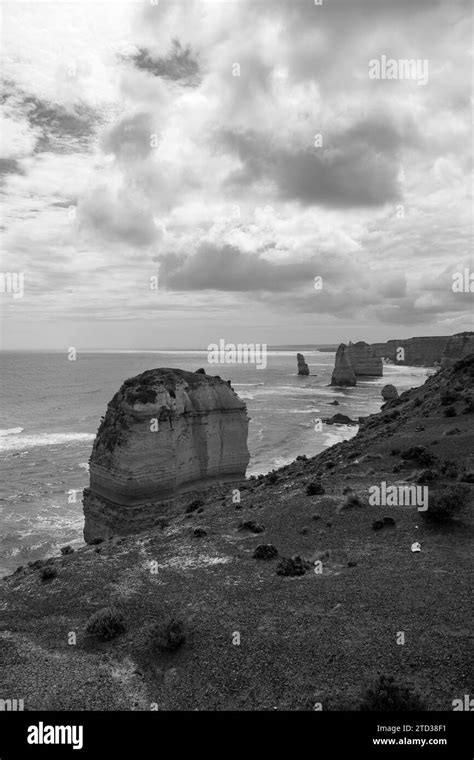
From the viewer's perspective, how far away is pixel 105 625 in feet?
49.1

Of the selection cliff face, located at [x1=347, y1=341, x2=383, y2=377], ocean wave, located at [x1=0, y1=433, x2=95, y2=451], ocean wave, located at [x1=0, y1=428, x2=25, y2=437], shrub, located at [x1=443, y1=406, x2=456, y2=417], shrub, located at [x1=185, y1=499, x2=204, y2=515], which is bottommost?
ocean wave, located at [x1=0, y1=433, x2=95, y2=451]

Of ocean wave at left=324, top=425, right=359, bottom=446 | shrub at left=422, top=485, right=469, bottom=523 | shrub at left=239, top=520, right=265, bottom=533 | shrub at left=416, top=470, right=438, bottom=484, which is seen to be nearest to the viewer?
shrub at left=422, top=485, right=469, bottom=523

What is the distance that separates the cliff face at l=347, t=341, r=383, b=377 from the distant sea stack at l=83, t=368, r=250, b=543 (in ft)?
474

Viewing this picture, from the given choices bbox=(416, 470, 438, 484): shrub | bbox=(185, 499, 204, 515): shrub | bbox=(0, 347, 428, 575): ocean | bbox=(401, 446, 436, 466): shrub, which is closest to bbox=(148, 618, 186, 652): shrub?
bbox=(185, 499, 204, 515): shrub

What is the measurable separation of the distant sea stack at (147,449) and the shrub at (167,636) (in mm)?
16853

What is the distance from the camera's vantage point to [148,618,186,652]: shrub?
13852 mm

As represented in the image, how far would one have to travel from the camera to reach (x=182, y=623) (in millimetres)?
15109

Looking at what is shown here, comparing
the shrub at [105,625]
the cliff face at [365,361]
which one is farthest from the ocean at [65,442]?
the cliff face at [365,361]

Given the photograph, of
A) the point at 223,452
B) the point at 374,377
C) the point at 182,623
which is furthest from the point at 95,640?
the point at 374,377

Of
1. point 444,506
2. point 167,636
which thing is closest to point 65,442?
point 444,506

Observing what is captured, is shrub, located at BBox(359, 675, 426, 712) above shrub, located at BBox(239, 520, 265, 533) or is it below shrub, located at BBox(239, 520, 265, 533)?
above

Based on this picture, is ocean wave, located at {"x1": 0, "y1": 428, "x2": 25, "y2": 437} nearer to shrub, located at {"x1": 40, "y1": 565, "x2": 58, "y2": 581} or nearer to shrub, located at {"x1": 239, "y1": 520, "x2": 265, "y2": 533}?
shrub, located at {"x1": 40, "y1": 565, "x2": 58, "y2": 581}
